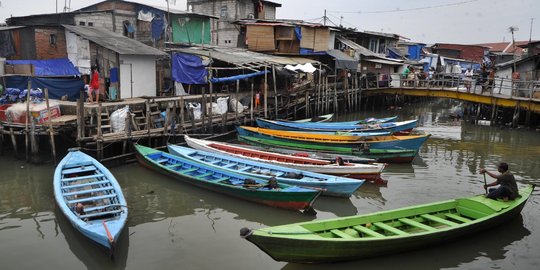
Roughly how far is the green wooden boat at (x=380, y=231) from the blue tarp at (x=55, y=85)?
1484 cm

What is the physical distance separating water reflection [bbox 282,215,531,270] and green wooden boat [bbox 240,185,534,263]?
277 mm

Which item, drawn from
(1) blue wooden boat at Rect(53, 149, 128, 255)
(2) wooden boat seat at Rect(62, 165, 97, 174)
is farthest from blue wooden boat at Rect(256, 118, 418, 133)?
(2) wooden boat seat at Rect(62, 165, 97, 174)

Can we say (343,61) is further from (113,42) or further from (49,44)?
(49,44)

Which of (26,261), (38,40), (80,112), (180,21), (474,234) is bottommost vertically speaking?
(26,261)

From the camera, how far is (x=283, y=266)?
772cm

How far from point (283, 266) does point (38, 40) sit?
18706 mm

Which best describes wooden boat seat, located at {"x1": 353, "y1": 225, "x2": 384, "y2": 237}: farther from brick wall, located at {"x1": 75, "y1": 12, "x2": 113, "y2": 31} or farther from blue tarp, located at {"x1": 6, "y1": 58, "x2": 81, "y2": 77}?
brick wall, located at {"x1": 75, "y1": 12, "x2": 113, "y2": 31}

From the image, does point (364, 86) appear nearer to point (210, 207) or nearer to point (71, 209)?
point (210, 207)

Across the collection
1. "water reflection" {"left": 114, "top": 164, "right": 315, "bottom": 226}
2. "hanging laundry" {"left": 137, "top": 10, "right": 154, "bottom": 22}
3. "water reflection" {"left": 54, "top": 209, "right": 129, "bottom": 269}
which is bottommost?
"water reflection" {"left": 54, "top": 209, "right": 129, "bottom": 269}

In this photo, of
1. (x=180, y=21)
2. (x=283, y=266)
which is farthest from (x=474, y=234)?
(x=180, y=21)

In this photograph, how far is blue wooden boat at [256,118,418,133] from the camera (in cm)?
1853

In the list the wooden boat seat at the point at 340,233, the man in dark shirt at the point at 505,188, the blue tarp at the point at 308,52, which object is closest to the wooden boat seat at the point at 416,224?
the wooden boat seat at the point at 340,233

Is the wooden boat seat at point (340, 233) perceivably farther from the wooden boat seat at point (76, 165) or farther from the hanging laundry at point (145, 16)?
the hanging laundry at point (145, 16)

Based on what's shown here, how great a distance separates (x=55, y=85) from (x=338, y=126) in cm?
1310
